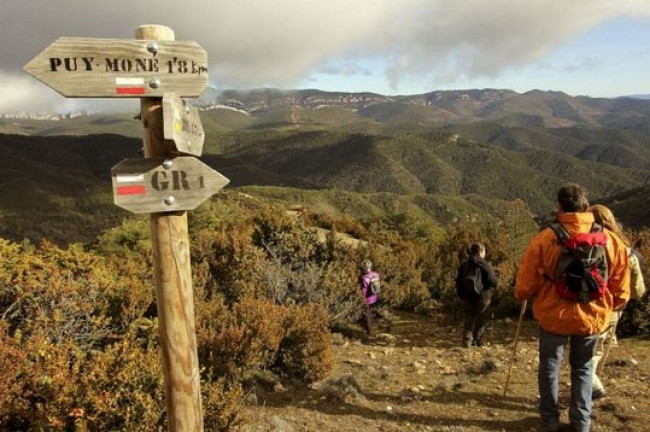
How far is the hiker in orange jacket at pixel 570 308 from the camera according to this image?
376cm

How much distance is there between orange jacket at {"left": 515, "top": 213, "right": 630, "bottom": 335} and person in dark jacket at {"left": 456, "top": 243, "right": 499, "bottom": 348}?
275 centimetres

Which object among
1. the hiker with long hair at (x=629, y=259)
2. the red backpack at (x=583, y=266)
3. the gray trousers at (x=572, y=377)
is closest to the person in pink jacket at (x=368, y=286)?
the hiker with long hair at (x=629, y=259)

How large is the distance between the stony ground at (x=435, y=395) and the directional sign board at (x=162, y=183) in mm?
1787

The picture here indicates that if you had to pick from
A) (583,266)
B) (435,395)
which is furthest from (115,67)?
(435,395)

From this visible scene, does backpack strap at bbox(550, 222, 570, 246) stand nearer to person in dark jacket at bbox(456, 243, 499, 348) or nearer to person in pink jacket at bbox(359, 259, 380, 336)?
person in dark jacket at bbox(456, 243, 499, 348)

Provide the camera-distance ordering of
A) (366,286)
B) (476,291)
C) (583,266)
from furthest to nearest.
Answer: (366,286), (476,291), (583,266)

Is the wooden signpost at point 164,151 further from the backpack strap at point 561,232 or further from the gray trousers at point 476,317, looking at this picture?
the gray trousers at point 476,317

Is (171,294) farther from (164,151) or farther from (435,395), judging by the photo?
(435,395)

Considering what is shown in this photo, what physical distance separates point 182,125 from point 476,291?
5.38 metres

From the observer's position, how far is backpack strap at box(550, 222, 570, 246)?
12.3ft

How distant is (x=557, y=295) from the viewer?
3822 millimetres

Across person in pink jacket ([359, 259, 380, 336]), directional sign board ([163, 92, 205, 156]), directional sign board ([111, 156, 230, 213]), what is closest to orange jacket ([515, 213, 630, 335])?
directional sign board ([111, 156, 230, 213])

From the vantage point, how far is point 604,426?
13.4 ft

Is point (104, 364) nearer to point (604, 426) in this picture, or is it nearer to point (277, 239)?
point (604, 426)
